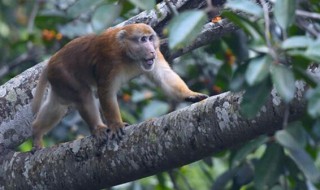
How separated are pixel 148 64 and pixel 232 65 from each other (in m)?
1.49

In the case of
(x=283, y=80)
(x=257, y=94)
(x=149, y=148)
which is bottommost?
(x=149, y=148)

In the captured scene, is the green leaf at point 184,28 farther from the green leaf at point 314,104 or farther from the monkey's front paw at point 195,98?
the monkey's front paw at point 195,98

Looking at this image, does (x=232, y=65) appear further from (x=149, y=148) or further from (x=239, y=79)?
(x=239, y=79)

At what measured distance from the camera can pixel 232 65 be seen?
22.3 feet

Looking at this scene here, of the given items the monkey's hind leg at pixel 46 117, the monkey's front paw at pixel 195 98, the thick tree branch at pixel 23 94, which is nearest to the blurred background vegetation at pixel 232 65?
the thick tree branch at pixel 23 94

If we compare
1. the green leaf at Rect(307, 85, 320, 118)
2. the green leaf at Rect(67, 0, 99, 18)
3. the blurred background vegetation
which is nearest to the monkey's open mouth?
the blurred background vegetation

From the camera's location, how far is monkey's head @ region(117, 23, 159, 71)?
215 inches

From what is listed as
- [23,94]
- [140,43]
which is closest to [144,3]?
[140,43]

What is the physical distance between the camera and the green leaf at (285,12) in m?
2.88

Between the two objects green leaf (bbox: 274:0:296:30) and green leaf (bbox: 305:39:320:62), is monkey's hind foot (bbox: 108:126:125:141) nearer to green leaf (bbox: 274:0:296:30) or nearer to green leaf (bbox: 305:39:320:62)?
green leaf (bbox: 274:0:296:30)

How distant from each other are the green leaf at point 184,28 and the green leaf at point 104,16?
13.0 inches

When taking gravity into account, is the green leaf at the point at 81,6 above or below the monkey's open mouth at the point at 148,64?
above

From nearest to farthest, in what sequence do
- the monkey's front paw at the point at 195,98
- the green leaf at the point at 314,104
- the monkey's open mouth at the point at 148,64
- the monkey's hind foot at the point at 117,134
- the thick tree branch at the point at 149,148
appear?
the green leaf at the point at 314,104 → the thick tree branch at the point at 149,148 → the monkey's hind foot at the point at 117,134 → the monkey's front paw at the point at 195,98 → the monkey's open mouth at the point at 148,64

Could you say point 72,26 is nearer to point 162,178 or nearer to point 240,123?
point 162,178
